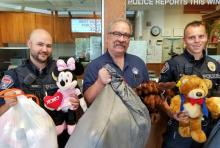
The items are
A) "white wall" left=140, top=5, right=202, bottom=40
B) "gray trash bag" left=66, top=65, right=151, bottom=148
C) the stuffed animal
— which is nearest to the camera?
"gray trash bag" left=66, top=65, right=151, bottom=148

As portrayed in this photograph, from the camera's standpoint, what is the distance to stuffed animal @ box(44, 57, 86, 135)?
1.26m

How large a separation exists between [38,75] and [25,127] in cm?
39

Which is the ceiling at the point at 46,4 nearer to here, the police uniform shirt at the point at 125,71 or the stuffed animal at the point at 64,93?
the police uniform shirt at the point at 125,71

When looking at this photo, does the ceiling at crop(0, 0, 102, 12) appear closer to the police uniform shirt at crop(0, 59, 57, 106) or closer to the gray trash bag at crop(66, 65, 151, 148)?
the police uniform shirt at crop(0, 59, 57, 106)

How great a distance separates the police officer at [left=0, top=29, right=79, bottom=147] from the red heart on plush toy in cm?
5

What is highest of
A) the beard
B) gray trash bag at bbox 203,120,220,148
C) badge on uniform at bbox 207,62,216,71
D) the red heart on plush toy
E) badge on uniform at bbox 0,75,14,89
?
the beard

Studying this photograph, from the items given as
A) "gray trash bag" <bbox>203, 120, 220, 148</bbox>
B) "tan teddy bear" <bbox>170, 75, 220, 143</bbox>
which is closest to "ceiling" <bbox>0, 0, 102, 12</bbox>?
"tan teddy bear" <bbox>170, 75, 220, 143</bbox>

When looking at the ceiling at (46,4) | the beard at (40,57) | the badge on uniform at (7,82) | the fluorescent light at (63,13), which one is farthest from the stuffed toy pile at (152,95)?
the fluorescent light at (63,13)

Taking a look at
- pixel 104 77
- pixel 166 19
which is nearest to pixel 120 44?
pixel 104 77

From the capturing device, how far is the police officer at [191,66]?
141cm

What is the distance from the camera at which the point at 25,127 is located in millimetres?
1043

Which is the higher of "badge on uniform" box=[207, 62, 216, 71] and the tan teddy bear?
"badge on uniform" box=[207, 62, 216, 71]

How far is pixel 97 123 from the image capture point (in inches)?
32.0

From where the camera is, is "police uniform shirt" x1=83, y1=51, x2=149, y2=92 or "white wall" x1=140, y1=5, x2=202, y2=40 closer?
"police uniform shirt" x1=83, y1=51, x2=149, y2=92
